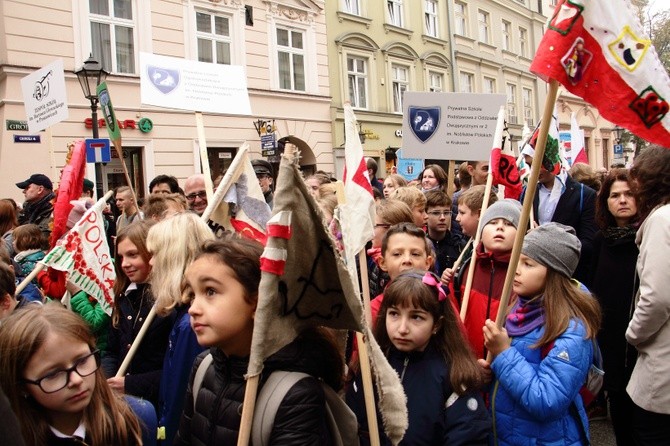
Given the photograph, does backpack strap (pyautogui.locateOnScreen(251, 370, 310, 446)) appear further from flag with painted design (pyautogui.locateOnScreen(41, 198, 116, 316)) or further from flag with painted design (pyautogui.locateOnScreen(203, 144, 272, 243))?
flag with painted design (pyautogui.locateOnScreen(41, 198, 116, 316))

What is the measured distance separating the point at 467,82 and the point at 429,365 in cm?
2450

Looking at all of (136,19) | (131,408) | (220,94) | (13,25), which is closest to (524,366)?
(131,408)

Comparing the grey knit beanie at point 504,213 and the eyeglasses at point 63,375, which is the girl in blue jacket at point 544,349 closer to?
the grey knit beanie at point 504,213

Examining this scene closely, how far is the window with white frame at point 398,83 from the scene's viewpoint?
69.8ft

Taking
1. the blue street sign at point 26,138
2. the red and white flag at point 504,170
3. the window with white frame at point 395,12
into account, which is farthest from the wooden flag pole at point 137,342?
the window with white frame at point 395,12

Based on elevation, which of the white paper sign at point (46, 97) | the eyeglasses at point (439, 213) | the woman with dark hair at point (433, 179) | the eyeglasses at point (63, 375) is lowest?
the eyeglasses at point (63, 375)

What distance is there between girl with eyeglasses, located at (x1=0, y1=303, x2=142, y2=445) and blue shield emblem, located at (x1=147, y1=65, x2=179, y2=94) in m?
2.88

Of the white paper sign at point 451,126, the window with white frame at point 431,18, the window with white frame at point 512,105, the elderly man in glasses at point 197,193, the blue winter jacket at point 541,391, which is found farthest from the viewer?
the window with white frame at point 512,105

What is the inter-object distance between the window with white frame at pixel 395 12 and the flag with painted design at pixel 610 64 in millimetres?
20184

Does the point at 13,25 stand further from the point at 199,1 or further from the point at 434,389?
the point at 434,389

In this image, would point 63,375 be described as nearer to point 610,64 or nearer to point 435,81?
point 610,64

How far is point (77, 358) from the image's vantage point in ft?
5.86

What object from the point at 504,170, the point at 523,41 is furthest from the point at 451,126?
the point at 523,41

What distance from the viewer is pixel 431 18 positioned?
2328 cm
